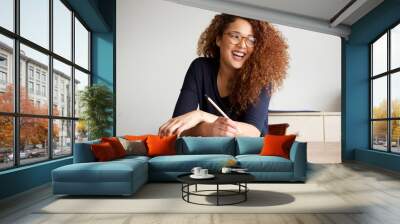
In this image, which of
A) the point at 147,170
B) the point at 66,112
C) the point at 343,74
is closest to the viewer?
the point at 147,170

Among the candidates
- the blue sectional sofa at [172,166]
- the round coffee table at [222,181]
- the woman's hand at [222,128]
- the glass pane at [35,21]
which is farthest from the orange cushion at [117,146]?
the woman's hand at [222,128]

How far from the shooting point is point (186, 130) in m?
7.66

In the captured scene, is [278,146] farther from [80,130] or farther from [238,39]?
[80,130]

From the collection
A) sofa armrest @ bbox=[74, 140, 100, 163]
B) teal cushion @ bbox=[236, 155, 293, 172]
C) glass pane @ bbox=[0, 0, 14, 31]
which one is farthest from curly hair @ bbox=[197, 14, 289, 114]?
glass pane @ bbox=[0, 0, 14, 31]

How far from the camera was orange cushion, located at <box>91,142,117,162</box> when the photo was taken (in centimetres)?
561

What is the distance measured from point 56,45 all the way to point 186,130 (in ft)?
9.19

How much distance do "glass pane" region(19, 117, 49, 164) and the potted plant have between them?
1.56 m

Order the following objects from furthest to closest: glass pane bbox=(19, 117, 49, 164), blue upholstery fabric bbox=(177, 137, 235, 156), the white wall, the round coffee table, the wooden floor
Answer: the white wall, blue upholstery fabric bbox=(177, 137, 235, 156), glass pane bbox=(19, 117, 49, 164), the round coffee table, the wooden floor

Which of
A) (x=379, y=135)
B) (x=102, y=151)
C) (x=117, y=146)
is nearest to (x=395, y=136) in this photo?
(x=379, y=135)

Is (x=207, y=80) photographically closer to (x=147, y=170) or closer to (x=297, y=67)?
(x=297, y=67)

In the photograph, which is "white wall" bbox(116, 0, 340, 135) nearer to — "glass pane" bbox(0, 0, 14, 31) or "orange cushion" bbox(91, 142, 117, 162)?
"orange cushion" bbox(91, 142, 117, 162)

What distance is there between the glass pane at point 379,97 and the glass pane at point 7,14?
7131 millimetres

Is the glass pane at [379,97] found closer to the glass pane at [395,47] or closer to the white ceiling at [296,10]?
the glass pane at [395,47]

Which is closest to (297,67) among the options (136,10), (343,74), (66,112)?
(343,74)
